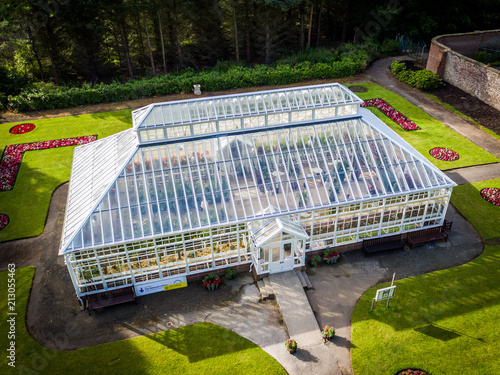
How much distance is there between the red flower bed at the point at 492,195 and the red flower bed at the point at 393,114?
34.4ft

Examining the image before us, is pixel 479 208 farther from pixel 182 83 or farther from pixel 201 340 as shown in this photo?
pixel 182 83

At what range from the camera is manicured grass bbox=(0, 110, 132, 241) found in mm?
28828

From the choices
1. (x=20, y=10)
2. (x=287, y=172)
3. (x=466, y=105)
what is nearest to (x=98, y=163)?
(x=287, y=172)

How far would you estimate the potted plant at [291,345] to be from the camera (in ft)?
64.0

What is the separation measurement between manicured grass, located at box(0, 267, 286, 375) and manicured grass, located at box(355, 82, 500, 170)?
908 inches

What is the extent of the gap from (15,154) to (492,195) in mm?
39674

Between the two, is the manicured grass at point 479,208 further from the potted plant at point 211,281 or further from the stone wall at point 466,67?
the potted plant at point 211,281

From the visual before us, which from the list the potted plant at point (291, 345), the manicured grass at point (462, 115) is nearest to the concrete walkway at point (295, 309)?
the potted plant at point (291, 345)

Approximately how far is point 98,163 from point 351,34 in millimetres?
49332

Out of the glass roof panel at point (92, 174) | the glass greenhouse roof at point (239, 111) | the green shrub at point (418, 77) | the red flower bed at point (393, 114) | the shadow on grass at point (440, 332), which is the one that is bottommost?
the shadow on grass at point (440, 332)

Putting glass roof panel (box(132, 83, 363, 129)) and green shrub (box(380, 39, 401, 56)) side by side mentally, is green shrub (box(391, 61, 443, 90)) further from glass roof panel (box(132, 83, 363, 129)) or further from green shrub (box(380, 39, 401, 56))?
glass roof panel (box(132, 83, 363, 129))

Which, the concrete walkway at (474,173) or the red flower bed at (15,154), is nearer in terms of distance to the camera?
the concrete walkway at (474,173)

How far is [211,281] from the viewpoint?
23062mm

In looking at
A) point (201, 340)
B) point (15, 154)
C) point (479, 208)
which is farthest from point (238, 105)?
point (15, 154)
